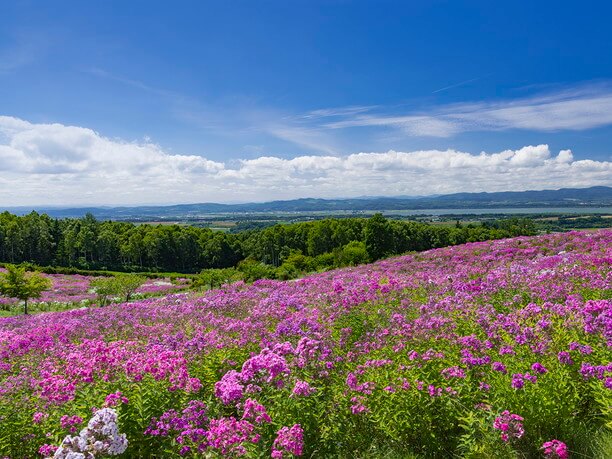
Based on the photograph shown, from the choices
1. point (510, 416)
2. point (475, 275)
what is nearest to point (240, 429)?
point (510, 416)

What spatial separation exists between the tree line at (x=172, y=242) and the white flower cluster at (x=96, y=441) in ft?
270

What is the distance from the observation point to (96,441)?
363cm

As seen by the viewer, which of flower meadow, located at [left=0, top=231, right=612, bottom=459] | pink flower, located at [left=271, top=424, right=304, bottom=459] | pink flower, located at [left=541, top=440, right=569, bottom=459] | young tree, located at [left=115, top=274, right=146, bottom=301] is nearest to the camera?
pink flower, located at [left=541, top=440, right=569, bottom=459]

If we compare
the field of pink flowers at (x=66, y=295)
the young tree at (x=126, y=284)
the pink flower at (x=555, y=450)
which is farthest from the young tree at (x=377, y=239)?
the pink flower at (x=555, y=450)

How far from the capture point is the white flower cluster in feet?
11.6

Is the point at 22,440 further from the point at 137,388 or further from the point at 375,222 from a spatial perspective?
the point at 375,222

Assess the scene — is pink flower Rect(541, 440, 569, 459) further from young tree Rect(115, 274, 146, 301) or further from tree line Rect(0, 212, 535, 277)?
tree line Rect(0, 212, 535, 277)

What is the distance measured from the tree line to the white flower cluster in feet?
270

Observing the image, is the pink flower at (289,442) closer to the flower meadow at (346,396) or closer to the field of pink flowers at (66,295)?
the flower meadow at (346,396)

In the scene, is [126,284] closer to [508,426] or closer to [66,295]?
[66,295]

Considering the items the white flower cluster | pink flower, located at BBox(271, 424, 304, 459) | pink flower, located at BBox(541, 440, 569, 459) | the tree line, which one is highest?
the white flower cluster

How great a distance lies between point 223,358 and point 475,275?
1109 centimetres

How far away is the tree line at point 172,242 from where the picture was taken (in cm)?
9412

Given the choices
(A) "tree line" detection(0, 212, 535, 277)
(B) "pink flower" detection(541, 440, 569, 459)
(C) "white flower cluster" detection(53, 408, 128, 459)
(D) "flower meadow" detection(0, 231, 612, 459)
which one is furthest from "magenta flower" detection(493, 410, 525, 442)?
(A) "tree line" detection(0, 212, 535, 277)
